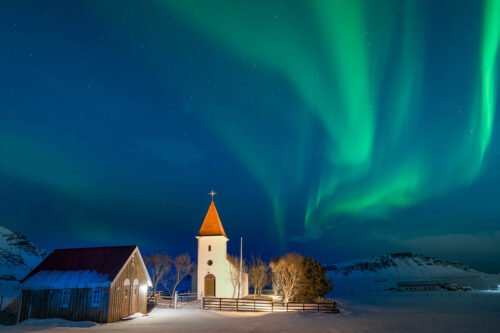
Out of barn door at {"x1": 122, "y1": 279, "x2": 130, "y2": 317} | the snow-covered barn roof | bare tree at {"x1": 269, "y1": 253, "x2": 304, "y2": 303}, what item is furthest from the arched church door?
barn door at {"x1": 122, "y1": 279, "x2": 130, "y2": 317}

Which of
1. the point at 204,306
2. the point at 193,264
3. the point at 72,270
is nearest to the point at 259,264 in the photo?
the point at 193,264

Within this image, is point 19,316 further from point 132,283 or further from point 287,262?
point 287,262

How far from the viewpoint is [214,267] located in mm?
43125

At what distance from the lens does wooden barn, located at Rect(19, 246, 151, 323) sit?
87.8 ft

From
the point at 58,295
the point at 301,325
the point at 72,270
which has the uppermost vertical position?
the point at 72,270

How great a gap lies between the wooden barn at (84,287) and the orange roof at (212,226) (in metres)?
14.4

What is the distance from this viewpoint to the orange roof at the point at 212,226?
44375 millimetres

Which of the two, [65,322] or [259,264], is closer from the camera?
[65,322]

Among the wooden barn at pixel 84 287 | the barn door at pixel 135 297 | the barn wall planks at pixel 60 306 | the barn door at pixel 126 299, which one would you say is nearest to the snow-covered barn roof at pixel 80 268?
the wooden barn at pixel 84 287

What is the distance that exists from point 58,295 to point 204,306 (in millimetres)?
13245

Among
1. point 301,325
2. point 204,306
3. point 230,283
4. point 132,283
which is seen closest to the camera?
point 301,325

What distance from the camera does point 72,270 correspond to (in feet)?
94.7

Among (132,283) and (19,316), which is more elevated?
(132,283)

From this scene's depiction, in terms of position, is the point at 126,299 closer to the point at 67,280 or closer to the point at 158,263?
the point at 67,280
